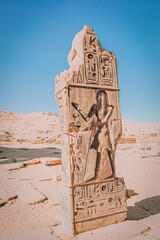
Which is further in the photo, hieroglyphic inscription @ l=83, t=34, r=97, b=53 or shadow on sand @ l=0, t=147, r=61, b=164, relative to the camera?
shadow on sand @ l=0, t=147, r=61, b=164

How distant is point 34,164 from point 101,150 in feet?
21.6

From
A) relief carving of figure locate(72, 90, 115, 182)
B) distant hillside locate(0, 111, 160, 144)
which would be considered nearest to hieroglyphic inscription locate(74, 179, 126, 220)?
relief carving of figure locate(72, 90, 115, 182)

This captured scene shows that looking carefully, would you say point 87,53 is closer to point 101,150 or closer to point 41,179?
point 101,150

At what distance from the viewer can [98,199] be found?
2762 millimetres

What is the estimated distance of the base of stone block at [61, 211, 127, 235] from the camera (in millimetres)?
2531

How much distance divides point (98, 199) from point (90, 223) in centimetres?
35

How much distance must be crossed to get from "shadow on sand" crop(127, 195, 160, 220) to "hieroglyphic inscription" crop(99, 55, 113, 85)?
2399mm

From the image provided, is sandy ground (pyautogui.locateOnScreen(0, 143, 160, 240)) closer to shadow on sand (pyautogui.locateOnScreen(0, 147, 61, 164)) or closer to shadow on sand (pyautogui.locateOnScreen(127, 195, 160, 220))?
shadow on sand (pyautogui.locateOnScreen(127, 195, 160, 220))

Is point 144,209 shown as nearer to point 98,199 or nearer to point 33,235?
point 98,199

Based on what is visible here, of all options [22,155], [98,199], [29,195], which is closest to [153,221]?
[98,199]

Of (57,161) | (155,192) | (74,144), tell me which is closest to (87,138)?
(74,144)

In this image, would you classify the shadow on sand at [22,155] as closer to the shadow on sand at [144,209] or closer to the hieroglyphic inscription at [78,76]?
the shadow on sand at [144,209]

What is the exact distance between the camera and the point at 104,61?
3.07 m

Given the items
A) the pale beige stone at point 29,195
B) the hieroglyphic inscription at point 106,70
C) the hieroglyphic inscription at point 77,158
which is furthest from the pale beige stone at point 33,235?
the hieroglyphic inscription at point 106,70
